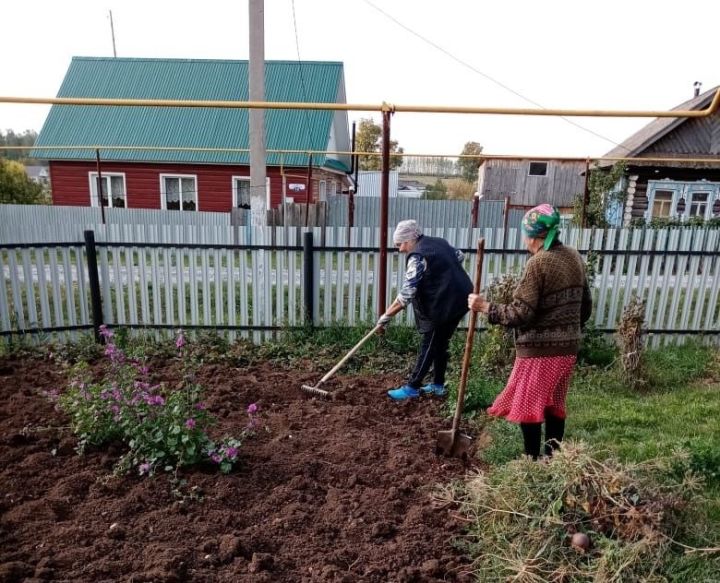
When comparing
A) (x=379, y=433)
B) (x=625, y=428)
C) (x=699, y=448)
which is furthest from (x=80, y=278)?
(x=699, y=448)

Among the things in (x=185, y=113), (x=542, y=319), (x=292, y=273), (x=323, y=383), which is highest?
(x=185, y=113)

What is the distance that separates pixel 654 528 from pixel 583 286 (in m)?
1.24

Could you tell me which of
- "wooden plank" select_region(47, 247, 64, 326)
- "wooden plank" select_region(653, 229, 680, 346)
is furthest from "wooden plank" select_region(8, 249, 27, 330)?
"wooden plank" select_region(653, 229, 680, 346)

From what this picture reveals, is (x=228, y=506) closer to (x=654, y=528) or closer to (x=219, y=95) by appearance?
(x=654, y=528)

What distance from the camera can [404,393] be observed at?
4.35 m

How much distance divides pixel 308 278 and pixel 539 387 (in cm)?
328

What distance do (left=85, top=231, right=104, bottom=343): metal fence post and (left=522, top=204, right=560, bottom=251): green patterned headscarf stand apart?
180 inches

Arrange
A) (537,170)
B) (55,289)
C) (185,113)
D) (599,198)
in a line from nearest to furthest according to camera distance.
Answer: (55,289), (599,198), (185,113), (537,170)

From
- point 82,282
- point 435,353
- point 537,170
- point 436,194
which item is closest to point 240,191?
point 82,282

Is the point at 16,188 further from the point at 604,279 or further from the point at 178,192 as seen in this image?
the point at 604,279

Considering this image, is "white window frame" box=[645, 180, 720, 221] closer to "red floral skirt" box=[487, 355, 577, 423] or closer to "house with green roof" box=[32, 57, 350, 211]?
"house with green roof" box=[32, 57, 350, 211]

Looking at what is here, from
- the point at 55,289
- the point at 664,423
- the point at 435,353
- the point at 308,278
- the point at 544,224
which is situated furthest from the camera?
the point at 308,278

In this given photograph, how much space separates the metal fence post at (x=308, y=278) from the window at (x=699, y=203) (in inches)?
540

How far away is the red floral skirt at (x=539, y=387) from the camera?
2.82 metres
